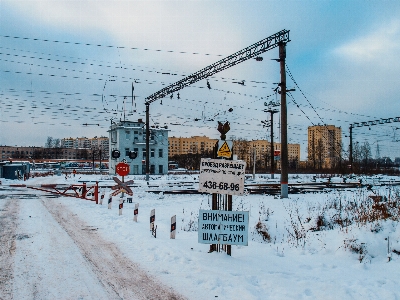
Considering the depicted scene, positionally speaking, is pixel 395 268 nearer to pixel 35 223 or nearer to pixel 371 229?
pixel 371 229

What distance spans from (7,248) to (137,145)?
57.7 meters

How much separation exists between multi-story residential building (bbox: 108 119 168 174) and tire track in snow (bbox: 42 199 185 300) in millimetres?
53969

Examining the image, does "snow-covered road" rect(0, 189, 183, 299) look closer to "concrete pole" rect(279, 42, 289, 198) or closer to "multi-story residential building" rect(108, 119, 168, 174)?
"concrete pole" rect(279, 42, 289, 198)

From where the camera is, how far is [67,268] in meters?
6.34

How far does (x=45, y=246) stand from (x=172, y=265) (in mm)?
3625

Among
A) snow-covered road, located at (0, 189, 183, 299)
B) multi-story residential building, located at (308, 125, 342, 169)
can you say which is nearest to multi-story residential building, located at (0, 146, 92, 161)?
multi-story residential building, located at (308, 125, 342, 169)

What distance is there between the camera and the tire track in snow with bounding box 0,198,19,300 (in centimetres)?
530

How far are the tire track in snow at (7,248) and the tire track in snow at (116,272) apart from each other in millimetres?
1442

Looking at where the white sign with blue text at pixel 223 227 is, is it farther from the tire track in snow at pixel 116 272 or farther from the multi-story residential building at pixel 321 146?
the multi-story residential building at pixel 321 146

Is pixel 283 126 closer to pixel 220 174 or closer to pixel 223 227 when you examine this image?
pixel 220 174

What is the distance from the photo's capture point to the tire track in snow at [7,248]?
530 centimetres

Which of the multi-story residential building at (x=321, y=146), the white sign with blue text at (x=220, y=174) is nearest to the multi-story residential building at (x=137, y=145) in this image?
the multi-story residential building at (x=321, y=146)

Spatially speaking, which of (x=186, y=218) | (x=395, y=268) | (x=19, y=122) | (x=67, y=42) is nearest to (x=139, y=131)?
(x=19, y=122)

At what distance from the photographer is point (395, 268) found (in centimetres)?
590
